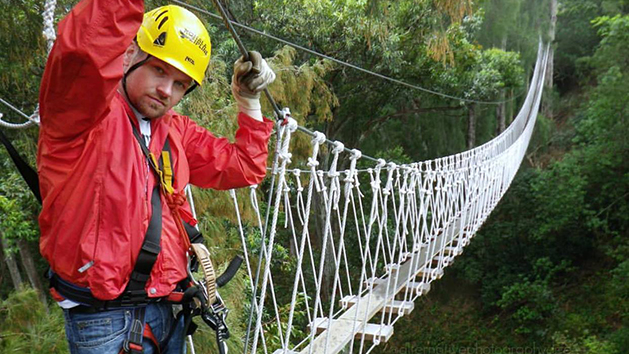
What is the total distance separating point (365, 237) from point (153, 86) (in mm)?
4273

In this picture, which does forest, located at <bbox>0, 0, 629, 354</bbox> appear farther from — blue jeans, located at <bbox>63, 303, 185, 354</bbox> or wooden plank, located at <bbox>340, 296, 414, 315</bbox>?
blue jeans, located at <bbox>63, 303, 185, 354</bbox>

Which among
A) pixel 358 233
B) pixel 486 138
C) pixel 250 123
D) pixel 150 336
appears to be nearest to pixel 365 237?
pixel 358 233

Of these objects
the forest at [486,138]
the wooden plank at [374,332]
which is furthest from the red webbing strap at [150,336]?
the forest at [486,138]

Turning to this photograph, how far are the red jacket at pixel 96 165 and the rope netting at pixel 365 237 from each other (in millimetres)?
333

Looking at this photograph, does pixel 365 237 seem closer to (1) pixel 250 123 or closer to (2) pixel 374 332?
(2) pixel 374 332

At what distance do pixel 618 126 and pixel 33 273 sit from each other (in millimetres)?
6479

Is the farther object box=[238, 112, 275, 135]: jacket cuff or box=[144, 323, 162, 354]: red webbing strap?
box=[238, 112, 275, 135]: jacket cuff

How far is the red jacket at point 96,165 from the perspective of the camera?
0.57 metres

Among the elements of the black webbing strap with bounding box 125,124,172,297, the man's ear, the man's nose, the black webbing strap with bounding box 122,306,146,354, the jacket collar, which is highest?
the man's ear

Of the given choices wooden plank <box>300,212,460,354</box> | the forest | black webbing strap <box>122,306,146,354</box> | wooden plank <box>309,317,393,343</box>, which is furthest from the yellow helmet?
the forest

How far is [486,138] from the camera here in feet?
25.7

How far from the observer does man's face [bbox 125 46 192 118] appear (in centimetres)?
74

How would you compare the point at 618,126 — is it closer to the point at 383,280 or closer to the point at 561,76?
the point at 561,76

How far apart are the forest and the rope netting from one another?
0.50 metres
